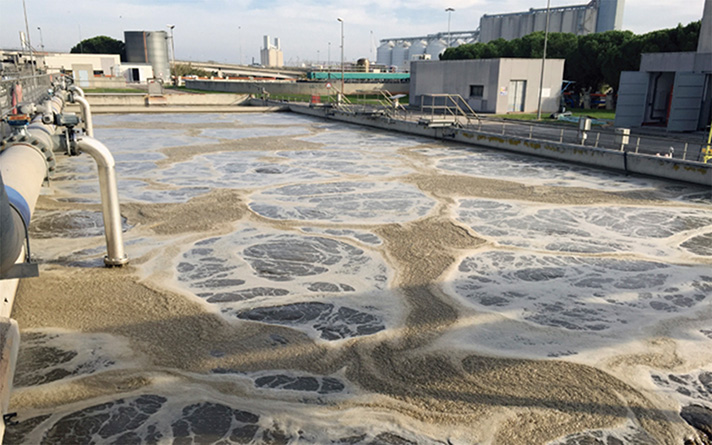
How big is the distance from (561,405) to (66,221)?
433 inches

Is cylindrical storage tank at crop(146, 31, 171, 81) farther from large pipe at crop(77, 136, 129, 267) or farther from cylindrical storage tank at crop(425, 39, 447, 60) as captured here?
large pipe at crop(77, 136, 129, 267)

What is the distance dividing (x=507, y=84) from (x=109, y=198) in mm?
35475

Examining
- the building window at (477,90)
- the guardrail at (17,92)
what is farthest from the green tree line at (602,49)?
the guardrail at (17,92)

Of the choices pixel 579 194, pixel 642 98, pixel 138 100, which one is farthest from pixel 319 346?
pixel 138 100

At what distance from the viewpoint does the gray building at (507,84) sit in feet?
130

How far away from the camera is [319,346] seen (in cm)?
714

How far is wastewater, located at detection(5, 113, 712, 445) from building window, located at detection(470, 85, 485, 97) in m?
26.8

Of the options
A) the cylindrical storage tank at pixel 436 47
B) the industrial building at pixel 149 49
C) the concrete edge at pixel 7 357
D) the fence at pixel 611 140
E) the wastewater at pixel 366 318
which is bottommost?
the wastewater at pixel 366 318

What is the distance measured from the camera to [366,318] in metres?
7.99

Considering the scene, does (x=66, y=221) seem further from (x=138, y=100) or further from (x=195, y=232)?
(x=138, y=100)

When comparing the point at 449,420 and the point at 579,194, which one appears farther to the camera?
the point at 579,194

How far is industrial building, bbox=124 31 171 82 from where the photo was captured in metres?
101

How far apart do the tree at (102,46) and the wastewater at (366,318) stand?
106 m

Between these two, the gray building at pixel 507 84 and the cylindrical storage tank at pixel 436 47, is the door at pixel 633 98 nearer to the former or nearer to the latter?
the gray building at pixel 507 84
